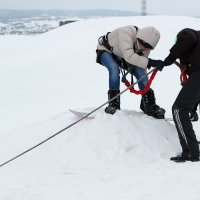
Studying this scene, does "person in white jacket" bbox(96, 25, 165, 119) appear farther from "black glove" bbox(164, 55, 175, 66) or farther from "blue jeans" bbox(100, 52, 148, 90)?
"black glove" bbox(164, 55, 175, 66)

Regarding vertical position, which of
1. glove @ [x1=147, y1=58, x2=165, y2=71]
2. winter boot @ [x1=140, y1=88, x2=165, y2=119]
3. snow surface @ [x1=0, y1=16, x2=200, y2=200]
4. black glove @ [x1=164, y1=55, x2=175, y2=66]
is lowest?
snow surface @ [x1=0, y1=16, x2=200, y2=200]

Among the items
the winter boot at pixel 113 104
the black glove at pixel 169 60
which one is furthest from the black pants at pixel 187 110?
the winter boot at pixel 113 104

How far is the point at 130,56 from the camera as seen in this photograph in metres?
6.42

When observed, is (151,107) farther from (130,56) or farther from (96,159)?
(96,159)

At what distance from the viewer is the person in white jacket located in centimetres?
641

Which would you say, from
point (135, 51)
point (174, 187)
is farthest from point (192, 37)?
point (174, 187)

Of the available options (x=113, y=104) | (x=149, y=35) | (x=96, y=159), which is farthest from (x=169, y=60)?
(x=96, y=159)

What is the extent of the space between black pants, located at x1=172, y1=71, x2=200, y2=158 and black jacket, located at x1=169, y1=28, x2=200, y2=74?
142 mm

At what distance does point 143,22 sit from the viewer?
23.8m

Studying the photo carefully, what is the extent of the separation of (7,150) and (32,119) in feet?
11.7

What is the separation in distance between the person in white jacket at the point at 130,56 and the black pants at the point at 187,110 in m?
0.65

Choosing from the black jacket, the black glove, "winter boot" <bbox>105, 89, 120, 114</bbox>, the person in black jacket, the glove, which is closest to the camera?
the black jacket

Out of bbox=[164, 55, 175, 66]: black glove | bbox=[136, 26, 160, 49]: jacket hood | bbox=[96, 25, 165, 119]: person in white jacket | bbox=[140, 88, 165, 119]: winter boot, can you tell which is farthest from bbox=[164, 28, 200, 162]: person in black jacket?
bbox=[140, 88, 165, 119]: winter boot

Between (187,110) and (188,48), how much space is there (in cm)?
79
